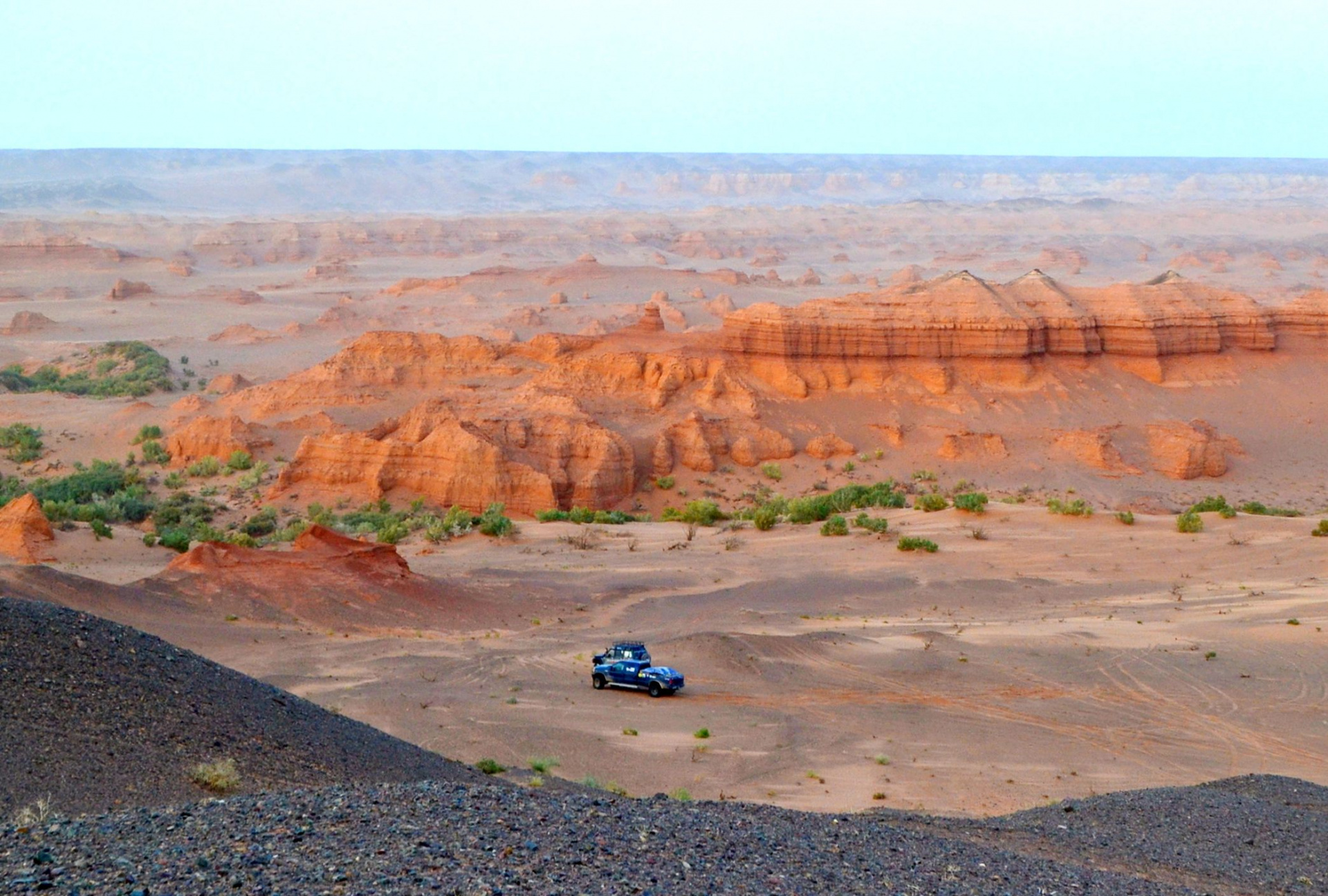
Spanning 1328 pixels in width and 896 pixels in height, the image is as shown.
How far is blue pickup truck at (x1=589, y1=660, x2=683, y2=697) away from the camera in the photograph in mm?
18031

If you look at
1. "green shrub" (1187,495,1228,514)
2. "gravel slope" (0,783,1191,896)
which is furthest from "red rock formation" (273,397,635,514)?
"gravel slope" (0,783,1191,896)

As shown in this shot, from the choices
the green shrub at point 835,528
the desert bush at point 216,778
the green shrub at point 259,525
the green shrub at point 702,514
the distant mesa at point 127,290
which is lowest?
the green shrub at point 259,525

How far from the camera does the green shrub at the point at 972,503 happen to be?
100ft

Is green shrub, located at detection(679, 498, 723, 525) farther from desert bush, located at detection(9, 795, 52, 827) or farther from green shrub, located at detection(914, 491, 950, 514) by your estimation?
desert bush, located at detection(9, 795, 52, 827)

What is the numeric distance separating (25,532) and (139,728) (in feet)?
54.8

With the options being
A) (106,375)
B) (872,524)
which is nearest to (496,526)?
(872,524)

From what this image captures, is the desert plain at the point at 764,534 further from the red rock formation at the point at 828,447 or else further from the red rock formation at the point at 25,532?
the red rock formation at the point at 828,447

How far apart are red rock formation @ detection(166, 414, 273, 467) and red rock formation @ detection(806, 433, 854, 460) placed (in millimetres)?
16347

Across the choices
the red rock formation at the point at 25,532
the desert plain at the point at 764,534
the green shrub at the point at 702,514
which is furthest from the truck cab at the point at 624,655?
the green shrub at the point at 702,514

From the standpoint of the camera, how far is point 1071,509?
30344 mm

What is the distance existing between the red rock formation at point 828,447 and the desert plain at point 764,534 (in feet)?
1.31

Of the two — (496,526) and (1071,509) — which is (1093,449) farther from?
(496,526)

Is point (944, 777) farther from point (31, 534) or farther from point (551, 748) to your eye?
point (31, 534)

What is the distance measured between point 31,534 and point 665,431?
17.3 meters
